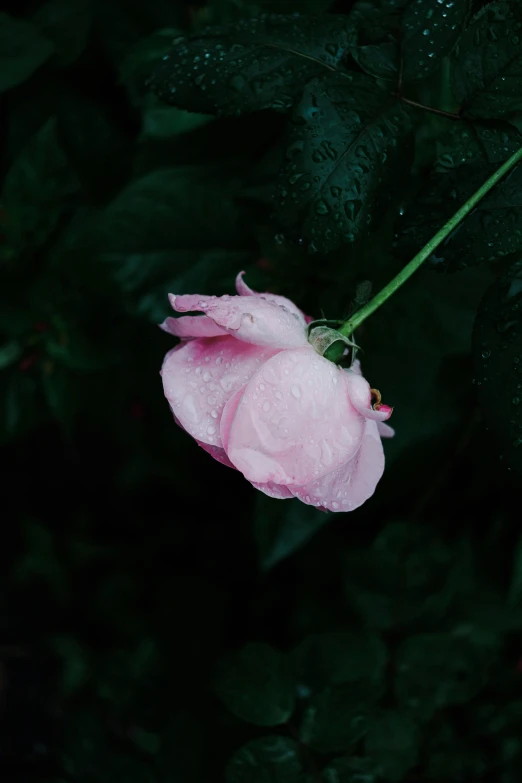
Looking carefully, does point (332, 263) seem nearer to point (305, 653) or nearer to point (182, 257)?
point (182, 257)

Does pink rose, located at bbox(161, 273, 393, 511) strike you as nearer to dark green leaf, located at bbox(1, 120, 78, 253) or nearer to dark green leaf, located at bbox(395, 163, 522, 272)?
dark green leaf, located at bbox(395, 163, 522, 272)

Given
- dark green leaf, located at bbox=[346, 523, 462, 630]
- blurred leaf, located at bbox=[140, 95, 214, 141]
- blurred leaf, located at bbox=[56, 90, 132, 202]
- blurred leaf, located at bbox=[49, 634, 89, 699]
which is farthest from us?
blurred leaf, located at bbox=[49, 634, 89, 699]

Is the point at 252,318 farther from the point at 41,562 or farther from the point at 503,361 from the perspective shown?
the point at 41,562

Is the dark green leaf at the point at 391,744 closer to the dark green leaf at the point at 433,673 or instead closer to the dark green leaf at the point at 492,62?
the dark green leaf at the point at 433,673

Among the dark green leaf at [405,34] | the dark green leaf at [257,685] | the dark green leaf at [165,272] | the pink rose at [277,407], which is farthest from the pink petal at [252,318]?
the dark green leaf at [257,685]

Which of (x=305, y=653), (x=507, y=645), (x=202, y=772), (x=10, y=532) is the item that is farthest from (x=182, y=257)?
(x=10, y=532)

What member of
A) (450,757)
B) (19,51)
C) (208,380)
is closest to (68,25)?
(19,51)

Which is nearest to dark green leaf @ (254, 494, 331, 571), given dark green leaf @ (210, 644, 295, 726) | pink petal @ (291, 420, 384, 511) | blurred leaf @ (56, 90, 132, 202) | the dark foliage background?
the dark foliage background
